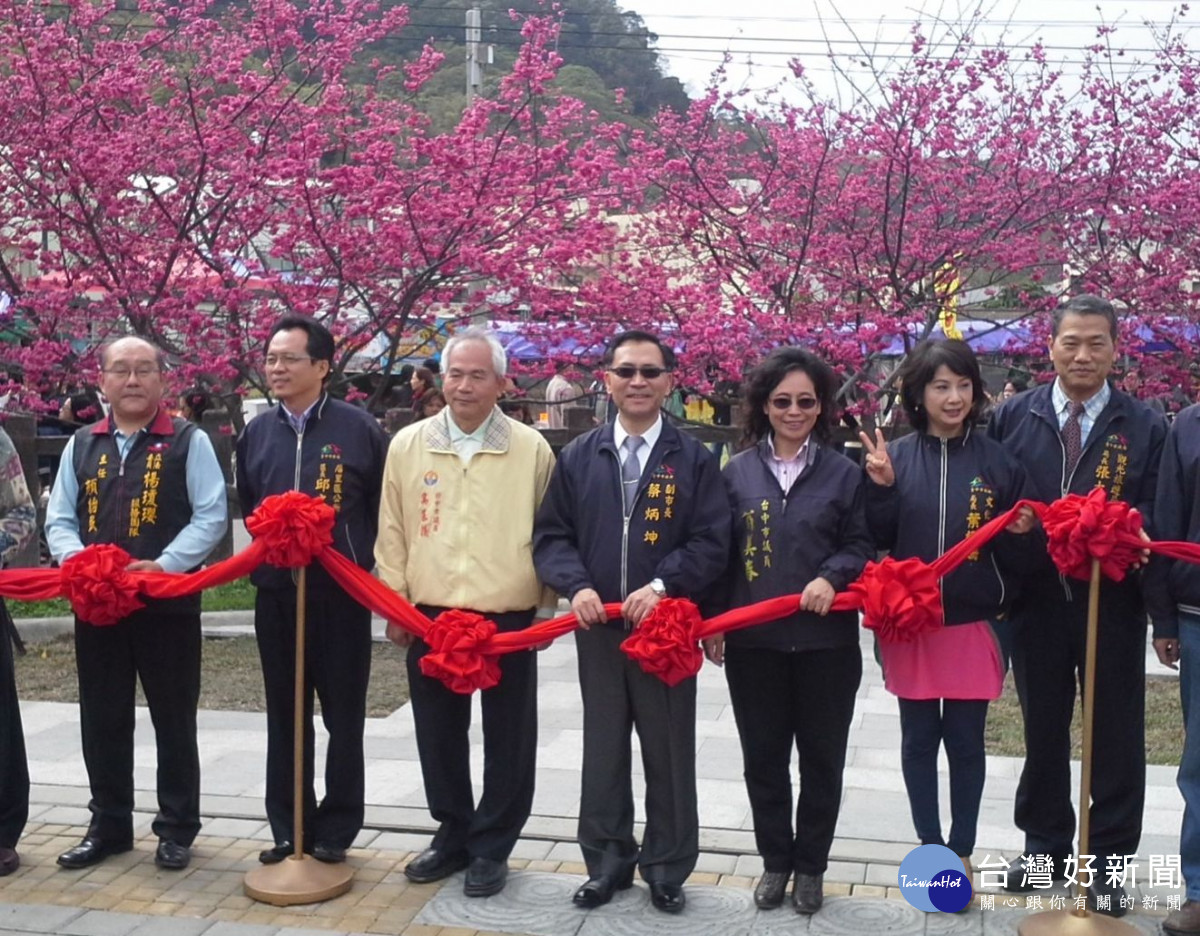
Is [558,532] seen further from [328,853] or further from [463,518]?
[328,853]

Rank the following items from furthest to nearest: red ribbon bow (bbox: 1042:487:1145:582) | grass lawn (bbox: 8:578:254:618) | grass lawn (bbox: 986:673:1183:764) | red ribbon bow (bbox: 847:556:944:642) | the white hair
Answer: grass lawn (bbox: 8:578:254:618) < grass lawn (bbox: 986:673:1183:764) < the white hair < red ribbon bow (bbox: 847:556:944:642) < red ribbon bow (bbox: 1042:487:1145:582)

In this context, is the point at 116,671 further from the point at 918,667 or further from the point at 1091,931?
the point at 1091,931

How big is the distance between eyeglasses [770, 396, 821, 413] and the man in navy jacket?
69cm

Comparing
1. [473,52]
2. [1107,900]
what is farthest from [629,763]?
[473,52]

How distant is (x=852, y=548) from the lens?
14.8 feet

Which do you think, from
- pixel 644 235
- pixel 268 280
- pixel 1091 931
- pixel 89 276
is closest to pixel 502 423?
pixel 1091 931

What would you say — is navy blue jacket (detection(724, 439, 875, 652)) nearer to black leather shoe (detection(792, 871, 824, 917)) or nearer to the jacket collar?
black leather shoe (detection(792, 871, 824, 917))

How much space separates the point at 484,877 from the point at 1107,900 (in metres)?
1.99

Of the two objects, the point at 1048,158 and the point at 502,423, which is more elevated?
the point at 1048,158

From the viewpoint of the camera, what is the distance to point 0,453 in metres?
4.95

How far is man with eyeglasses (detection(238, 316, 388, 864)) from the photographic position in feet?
Result: 16.0

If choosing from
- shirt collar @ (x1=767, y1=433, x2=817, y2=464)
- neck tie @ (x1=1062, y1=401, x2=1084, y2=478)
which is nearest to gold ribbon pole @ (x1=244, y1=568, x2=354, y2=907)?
shirt collar @ (x1=767, y1=433, x2=817, y2=464)

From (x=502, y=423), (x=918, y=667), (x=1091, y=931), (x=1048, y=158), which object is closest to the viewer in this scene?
(x=1091, y=931)

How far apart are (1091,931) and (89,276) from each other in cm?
771
